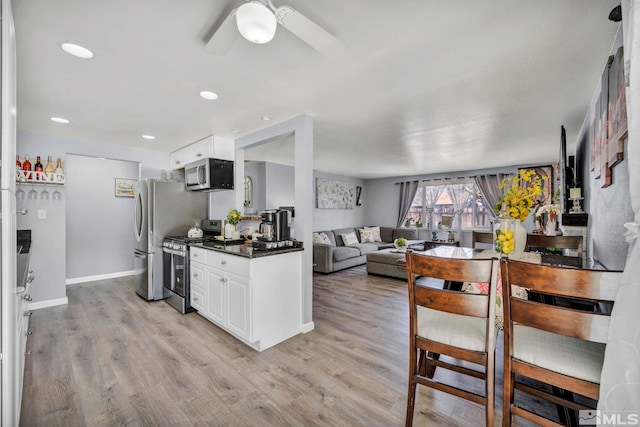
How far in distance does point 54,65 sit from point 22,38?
360mm

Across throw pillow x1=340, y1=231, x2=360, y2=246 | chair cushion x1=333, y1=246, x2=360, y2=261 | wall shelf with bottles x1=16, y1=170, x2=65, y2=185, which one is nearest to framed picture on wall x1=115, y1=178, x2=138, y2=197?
wall shelf with bottles x1=16, y1=170, x2=65, y2=185

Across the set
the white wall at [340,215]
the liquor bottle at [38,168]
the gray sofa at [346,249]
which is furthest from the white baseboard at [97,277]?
the white wall at [340,215]

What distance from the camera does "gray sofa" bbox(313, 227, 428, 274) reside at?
5.68 metres

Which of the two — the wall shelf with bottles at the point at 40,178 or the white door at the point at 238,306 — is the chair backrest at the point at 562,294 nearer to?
the white door at the point at 238,306

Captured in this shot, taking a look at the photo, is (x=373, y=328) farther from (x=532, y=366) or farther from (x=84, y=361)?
(x=84, y=361)

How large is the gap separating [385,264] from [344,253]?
97cm

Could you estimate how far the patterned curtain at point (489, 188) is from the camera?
674cm

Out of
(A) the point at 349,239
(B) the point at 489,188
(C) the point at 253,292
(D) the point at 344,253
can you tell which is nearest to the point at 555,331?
(C) the point at 253,292

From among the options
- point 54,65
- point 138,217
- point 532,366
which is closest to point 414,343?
point 532,366

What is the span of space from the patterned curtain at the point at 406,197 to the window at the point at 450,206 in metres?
0.13

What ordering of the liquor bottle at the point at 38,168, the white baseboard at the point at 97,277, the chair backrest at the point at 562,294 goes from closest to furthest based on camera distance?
the chair backrest at the point at 562,294 → the liquor bottle at the point at 38,168 → the white baseboard at the point at 97,277

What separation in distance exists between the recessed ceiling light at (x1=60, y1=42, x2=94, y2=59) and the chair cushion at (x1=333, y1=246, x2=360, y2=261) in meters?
4.72

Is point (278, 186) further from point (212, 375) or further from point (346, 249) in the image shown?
point (212, 375)

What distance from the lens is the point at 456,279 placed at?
136cm
